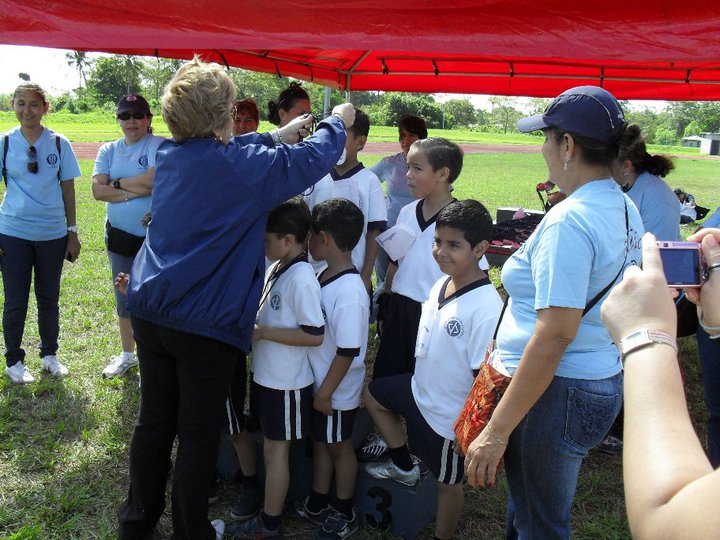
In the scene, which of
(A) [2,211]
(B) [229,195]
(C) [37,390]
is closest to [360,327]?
(B) [229,195]

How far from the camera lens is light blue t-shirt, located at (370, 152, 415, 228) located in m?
4.67

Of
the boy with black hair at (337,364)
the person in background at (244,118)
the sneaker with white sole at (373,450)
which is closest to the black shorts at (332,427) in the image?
the boy with black hair at (337,364)

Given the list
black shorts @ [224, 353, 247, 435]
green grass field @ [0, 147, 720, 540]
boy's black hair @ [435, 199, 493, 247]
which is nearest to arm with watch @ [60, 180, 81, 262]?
green grass field @ [0, 147, 720, 540]

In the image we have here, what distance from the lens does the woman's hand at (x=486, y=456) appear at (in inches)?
66.4

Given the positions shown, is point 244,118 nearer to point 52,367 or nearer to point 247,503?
point 52,367

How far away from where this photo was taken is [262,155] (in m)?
2.11

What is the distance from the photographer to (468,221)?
238 cm

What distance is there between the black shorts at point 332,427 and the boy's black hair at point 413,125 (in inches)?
106

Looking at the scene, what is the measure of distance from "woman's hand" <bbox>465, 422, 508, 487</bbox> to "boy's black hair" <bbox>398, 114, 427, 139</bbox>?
3.29 m

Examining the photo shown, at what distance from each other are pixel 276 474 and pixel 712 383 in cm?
185

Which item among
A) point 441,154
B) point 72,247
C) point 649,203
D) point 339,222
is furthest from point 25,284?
point 649,203

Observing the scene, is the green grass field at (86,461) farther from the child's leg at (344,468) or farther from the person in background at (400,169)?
the person in background at (400,169)

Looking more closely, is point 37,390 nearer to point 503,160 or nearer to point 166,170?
point 166,170

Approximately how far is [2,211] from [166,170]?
2.49 meters
